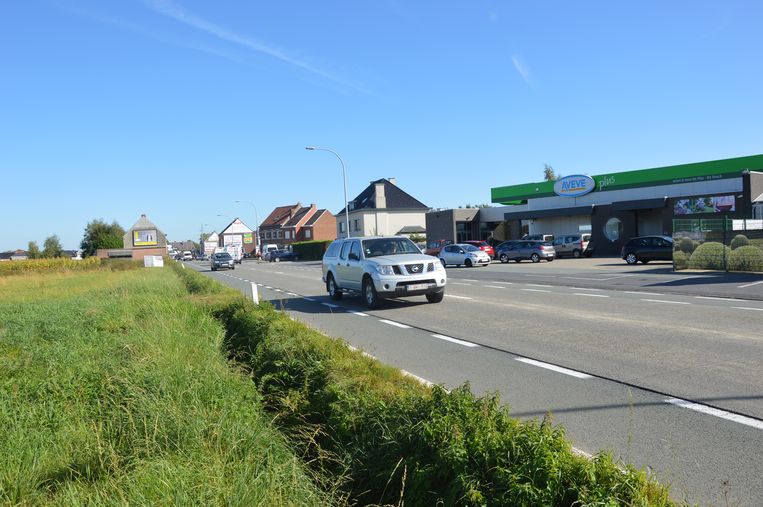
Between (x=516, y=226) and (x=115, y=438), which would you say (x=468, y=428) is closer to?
Result: (x=115, y=438)

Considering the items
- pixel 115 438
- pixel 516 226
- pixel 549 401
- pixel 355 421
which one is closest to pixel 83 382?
pixel 115 438

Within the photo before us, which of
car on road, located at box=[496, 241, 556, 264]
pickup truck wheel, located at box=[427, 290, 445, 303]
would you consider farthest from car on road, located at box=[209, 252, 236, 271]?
pickup truck wheel, located at box=[427, 290, 445, 303]

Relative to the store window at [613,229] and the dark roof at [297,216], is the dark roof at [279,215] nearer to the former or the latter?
the dark roof at [297,216]

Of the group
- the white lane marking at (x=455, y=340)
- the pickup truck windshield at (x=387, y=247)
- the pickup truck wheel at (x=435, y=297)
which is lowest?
the white lane marking at (x=455, y=340)

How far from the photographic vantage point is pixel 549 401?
19.5ft

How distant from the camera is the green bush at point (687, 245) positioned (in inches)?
933

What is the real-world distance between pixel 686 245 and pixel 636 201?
68.2 feet

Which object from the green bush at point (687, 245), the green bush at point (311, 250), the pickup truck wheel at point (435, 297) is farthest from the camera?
the green bush at point (311, 250)

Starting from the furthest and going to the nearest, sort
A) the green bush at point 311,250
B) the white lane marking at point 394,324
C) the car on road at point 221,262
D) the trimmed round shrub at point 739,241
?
the green bush at point 311,250
the car on road at point 221,262
the trimmed round shrub at point 739,241
the white lane marking at point 394,324

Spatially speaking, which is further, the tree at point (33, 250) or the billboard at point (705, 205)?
the tree at point (33, 250)

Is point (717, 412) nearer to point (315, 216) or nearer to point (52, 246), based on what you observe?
point (315, 216)

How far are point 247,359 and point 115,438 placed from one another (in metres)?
2.99

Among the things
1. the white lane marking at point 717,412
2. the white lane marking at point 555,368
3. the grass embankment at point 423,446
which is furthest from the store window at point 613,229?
the grass embankment at point 423,446

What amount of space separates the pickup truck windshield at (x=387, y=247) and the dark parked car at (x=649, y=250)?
19637mm
